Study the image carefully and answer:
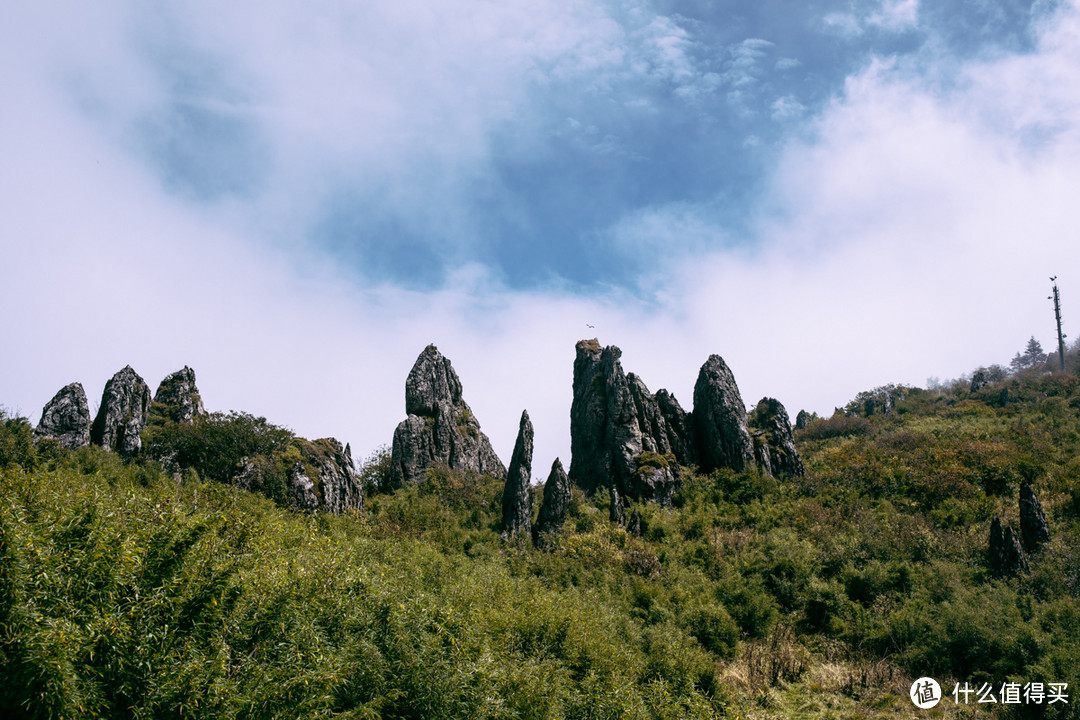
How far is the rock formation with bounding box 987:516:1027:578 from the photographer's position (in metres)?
24.1

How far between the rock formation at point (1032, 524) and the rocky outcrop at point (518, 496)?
2391 centimetres

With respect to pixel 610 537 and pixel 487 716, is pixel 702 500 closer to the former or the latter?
pixel 610 537

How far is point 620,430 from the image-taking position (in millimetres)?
39031

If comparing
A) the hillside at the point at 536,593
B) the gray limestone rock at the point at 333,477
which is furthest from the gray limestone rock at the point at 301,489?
the hillside at the point at 536,593

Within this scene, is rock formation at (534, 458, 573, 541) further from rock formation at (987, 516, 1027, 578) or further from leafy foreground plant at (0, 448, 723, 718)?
Answer: rock formation at (987, 516, 1027, 578)

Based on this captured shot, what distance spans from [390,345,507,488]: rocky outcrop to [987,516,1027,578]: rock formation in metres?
31.6

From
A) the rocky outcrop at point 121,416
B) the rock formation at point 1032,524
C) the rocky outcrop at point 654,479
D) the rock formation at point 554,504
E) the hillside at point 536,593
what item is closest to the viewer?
the hillside at point 536,593

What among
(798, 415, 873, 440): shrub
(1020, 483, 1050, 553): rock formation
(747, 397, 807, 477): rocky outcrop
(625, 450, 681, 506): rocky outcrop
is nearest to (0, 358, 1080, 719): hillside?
(1020, 483, 1050, 553): rock formation

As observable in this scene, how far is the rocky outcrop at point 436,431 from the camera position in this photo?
4072cm

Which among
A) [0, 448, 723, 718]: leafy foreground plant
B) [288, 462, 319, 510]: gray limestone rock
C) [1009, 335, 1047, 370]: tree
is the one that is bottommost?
[0, 448, 723, 718]: leafy foreground plant

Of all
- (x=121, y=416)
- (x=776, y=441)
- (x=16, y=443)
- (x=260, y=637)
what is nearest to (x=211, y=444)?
(x=121, y=416)

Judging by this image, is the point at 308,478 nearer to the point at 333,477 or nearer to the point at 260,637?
the point at 333,477

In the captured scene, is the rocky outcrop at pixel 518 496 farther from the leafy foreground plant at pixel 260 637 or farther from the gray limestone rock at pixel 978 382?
the gray limestone rock at pixel 978 382

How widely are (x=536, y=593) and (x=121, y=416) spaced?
88.2 ft
